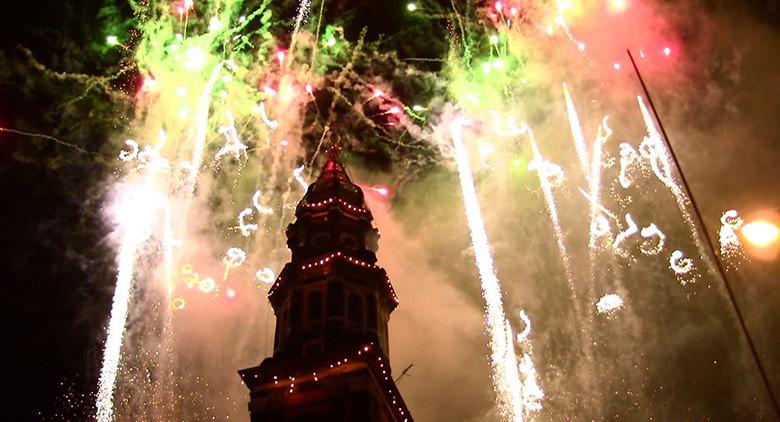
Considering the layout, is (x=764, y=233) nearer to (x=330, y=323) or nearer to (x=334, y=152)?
(x=330, y=323)

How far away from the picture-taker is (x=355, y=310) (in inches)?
1619

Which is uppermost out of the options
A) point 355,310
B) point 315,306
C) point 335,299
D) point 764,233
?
point 335,299

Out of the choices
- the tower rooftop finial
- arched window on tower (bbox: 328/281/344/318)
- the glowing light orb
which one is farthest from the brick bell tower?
the glowing light orb

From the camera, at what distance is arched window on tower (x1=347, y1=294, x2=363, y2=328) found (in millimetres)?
40625

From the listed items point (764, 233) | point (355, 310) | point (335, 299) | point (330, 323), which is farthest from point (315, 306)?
point (764, 233)

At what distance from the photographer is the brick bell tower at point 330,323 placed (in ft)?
117

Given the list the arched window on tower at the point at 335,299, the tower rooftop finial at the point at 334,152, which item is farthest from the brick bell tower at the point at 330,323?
the tower rooftop finial at the point at 334,152

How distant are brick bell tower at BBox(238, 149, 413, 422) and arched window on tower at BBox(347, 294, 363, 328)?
0.06 m

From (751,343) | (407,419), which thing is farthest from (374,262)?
(751,343)

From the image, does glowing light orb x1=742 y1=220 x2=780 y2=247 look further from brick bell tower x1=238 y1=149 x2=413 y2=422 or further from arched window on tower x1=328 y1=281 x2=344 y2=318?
arched window on tower x1=328 y1=281 x2=344 y2=318

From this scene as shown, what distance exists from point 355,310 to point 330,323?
2069mm

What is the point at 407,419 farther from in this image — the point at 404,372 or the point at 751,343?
the point at 751,343

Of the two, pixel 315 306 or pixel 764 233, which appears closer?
pixel 764 233

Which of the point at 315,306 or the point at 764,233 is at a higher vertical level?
the point at 315,306
